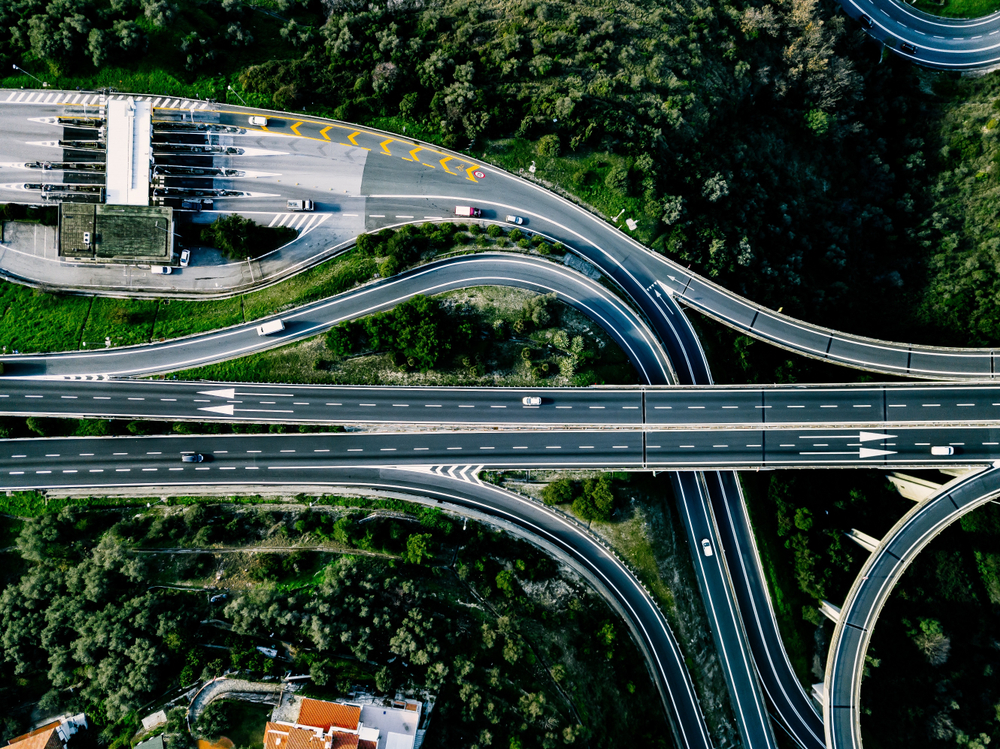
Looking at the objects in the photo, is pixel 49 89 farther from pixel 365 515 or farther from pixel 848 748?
pixel 848 748

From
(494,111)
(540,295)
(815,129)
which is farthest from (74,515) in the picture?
(815,129)

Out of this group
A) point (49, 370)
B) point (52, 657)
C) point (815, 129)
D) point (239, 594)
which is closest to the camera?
point (52, 657)

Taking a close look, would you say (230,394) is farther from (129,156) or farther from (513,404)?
(513,404)

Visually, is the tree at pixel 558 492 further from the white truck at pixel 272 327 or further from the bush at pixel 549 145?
the bush at pixel 549 145

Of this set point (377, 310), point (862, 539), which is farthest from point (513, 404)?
point (862, 539)

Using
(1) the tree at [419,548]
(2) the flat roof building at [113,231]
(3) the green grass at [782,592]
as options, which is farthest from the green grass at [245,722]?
(3) the green grass at [782,592]

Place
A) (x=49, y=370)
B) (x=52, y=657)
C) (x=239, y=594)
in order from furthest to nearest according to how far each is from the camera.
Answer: (x=49, y=370)
(x=239, y=594)
(x=52, y=657)

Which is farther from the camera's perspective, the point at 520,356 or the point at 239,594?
the point at 520,356
